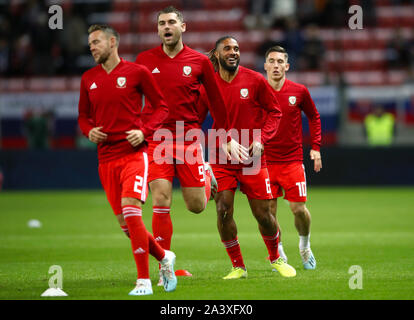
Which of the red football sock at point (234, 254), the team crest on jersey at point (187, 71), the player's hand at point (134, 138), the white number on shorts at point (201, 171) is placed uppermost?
the team crest on jersey at point (187, 71)

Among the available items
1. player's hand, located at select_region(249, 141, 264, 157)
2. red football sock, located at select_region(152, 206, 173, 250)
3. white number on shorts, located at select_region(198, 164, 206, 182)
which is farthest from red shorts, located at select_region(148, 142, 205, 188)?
player's hand, located at select_region(249, 141, 264, 157)

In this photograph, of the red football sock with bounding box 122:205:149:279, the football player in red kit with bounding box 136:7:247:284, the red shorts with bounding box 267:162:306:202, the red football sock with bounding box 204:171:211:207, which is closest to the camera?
the red football sock with bounding box 122:205:149:279

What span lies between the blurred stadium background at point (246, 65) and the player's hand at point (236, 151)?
565 inches

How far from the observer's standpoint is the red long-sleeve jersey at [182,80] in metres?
8.55

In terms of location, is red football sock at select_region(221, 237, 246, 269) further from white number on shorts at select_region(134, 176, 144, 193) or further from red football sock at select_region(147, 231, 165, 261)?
white number on shorts at select_region(134, 176, 144, 193)

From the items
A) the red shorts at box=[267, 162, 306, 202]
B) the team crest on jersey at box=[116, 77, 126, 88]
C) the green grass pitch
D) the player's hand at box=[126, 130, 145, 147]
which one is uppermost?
the team crest on jersey at box=[116, 77, 126, 88]

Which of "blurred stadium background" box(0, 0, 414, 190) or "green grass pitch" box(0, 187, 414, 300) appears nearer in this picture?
"green grass pitch" box(0, 187, 414, 300)

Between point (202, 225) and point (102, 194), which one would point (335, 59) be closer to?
point (102, 194)

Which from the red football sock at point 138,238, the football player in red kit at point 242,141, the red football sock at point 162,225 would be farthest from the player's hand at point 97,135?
the football player in red kit at point 242,141

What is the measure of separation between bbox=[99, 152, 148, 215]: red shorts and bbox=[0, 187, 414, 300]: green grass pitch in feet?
3.05

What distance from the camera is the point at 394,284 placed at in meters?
8.12

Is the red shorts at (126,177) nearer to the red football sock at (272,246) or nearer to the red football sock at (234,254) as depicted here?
the red football sock at (234,254)

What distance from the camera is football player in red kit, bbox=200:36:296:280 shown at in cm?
912
